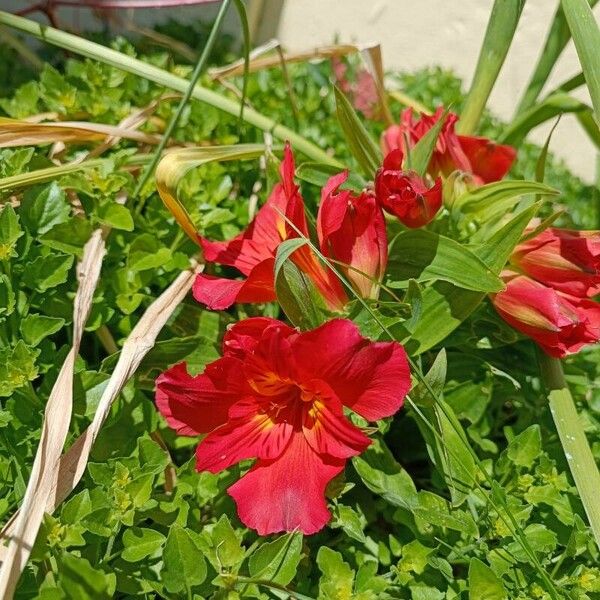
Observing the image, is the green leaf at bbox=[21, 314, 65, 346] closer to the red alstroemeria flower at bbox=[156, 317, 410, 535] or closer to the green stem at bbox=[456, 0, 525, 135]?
the red alstroemeria flower at bbox=[156, 317, 410, 535]

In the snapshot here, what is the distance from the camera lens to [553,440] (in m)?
0.92

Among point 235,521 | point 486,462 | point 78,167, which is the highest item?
point 78,167

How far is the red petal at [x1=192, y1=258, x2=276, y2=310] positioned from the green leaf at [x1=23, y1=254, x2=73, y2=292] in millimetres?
149

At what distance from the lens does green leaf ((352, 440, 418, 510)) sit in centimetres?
77

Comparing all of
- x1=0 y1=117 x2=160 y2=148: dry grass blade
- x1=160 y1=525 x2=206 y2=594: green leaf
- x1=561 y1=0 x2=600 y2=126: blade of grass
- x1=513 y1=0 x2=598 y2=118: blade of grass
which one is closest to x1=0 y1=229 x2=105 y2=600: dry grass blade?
x1=160 y1=525 x2=206 y2=594: green leaf

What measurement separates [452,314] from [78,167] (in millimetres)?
480

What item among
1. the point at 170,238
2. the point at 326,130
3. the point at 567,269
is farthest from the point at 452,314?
the point at 326,130

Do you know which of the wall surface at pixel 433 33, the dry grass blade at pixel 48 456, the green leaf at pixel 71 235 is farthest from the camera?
the wall surface at pixel 433 33

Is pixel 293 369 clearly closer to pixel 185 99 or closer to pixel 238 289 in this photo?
pixel 238 289

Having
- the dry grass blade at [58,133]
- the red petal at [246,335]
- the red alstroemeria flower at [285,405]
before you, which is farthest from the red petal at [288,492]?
the dry grass blade at [58,133]

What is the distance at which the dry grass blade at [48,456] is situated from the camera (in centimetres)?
62

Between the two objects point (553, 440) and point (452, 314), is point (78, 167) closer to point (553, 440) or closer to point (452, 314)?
point (452, 314)

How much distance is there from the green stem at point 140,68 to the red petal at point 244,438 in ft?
1.33

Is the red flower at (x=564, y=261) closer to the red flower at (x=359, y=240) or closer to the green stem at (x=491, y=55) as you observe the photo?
the red flower at (x=359, y=240)
